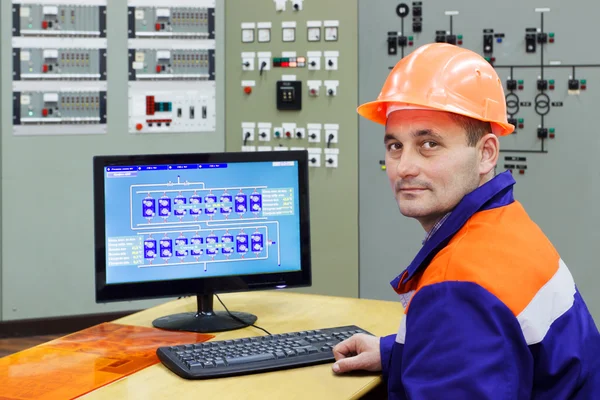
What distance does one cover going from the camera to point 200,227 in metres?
2.12

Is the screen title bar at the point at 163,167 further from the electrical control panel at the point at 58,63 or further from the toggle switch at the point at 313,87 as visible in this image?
the electrical control panel at the point at 58,63

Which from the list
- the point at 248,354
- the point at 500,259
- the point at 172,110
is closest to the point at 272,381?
the point at 248,354

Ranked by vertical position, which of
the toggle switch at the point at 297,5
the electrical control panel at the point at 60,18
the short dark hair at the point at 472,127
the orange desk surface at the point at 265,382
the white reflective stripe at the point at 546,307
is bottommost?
the orange desk surface at the point at 265,382

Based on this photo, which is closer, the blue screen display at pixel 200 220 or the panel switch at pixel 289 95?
the blue screen display at pixel 200 220

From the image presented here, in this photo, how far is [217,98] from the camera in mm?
4758

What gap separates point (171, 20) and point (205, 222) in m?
2.86

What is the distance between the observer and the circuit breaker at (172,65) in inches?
183

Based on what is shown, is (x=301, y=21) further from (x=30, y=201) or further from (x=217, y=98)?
(x=30, y=201)

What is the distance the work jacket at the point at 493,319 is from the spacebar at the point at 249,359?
1.46 feet

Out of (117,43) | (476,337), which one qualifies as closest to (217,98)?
(117,43)

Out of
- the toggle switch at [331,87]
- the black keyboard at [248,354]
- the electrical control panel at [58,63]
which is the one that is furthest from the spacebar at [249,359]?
the electrical control panel at [58,63]

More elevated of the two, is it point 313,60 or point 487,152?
point 313,60

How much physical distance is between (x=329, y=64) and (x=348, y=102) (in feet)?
0.82

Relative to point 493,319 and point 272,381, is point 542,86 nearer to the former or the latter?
point 272,381
